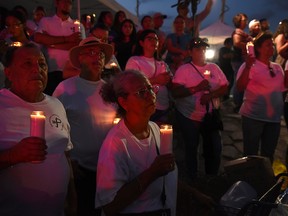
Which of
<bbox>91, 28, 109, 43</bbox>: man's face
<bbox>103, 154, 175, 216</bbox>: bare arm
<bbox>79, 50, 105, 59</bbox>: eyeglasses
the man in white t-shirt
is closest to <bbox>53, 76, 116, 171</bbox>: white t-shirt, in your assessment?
<bbox>79, 50, 105, 59</bbox>: eyeglasses

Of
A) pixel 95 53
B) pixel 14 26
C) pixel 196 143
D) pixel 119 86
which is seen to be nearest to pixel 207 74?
pixel 196 143

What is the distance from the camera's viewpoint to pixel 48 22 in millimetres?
5391

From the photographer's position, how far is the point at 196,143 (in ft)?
19.0

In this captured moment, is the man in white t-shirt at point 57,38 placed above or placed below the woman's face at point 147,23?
below

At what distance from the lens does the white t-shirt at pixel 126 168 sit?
2.56 m

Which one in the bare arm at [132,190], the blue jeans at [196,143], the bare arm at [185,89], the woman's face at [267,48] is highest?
the woman's face at [267,48]

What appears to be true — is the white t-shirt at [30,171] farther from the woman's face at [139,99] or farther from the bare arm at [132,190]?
the woman's face at [139,99]

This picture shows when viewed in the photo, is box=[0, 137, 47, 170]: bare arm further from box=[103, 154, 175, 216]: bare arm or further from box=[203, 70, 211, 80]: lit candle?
box=[203, 70, 211, 80]: lit candle

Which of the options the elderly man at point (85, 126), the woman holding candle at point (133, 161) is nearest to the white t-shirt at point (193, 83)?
the elderly man at point (85, 126)

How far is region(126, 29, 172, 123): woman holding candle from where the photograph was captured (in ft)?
18.0

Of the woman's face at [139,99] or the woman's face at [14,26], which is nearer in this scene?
the woman's face at [139,99]

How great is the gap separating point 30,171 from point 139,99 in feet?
2.88

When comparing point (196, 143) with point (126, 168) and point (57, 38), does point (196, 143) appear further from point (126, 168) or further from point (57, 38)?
point (126, 168)

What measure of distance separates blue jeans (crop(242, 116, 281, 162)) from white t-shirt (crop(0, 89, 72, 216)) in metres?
3.55
